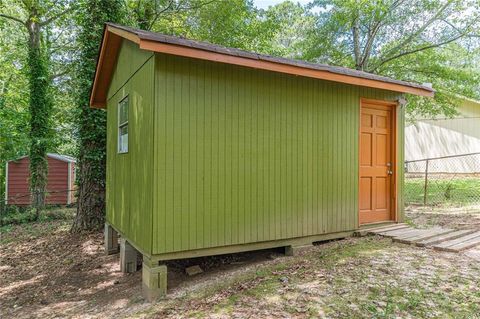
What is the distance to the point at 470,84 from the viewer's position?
12875mm

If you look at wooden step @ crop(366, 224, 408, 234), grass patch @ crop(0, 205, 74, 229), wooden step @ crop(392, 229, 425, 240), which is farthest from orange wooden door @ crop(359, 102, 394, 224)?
grass patch @ crop(0, 205, 74, 229)

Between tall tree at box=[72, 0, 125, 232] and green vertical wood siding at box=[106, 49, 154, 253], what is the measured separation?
1931mm

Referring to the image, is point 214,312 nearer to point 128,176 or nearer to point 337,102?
point 128,176

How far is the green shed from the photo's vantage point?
13.2ft

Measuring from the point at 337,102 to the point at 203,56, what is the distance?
2.55 m

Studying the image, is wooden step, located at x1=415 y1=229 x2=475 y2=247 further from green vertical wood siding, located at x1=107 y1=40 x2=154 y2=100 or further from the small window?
the small window

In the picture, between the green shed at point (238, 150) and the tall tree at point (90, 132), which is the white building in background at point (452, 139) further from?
the tall tree at point (90, 132)

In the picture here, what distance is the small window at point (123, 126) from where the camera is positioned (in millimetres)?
5465

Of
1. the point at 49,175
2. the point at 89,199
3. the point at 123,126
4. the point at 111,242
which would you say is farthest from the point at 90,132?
the point at 49,175

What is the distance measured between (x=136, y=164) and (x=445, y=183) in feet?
39.1

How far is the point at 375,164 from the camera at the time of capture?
6.00 meters

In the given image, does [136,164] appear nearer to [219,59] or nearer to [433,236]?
[219,59]

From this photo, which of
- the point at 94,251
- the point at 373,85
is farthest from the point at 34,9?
the point at 373,85

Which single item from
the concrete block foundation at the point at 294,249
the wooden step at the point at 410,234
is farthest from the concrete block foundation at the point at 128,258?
the wooden step at the point at 410,234
